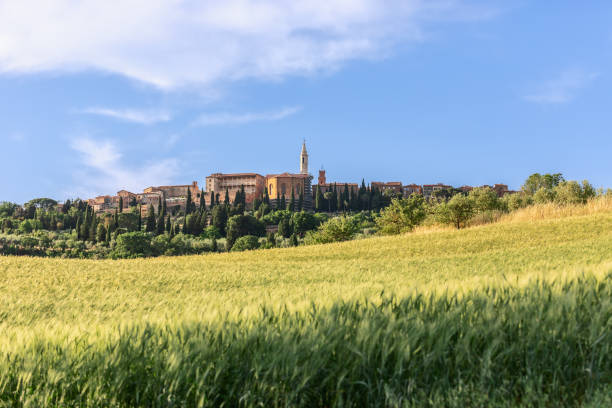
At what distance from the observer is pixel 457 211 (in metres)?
29.6

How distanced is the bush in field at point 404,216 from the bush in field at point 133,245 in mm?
55916

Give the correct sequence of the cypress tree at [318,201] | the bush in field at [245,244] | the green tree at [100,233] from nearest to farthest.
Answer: the bush in field at [245,244], the green tree at [100,233], the cypress tree at [318,201]

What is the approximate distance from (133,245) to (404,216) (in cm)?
6095

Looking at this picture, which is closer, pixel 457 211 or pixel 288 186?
pixel 457 211

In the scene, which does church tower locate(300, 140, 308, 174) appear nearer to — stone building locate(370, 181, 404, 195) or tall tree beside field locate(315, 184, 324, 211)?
stone building locate(370, 181, 404, 195)

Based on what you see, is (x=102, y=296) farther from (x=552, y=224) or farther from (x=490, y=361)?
(x=552, y=224)

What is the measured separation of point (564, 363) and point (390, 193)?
140051 mm

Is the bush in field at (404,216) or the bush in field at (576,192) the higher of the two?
the bush in field at (576,192)

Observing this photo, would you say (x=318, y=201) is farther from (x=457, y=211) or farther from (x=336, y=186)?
(x=457, y=211)

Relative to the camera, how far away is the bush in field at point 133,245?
3012 inches

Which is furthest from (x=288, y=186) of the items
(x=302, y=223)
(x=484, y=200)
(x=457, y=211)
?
(x=457, y=211)

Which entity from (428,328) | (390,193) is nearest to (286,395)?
(428,328)

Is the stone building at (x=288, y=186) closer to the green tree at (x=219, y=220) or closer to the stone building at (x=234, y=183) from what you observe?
the stone building at (x=234, y=183)

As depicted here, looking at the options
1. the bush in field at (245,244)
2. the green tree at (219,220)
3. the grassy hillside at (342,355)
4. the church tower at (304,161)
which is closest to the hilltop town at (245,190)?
the church tower at (304,161)
